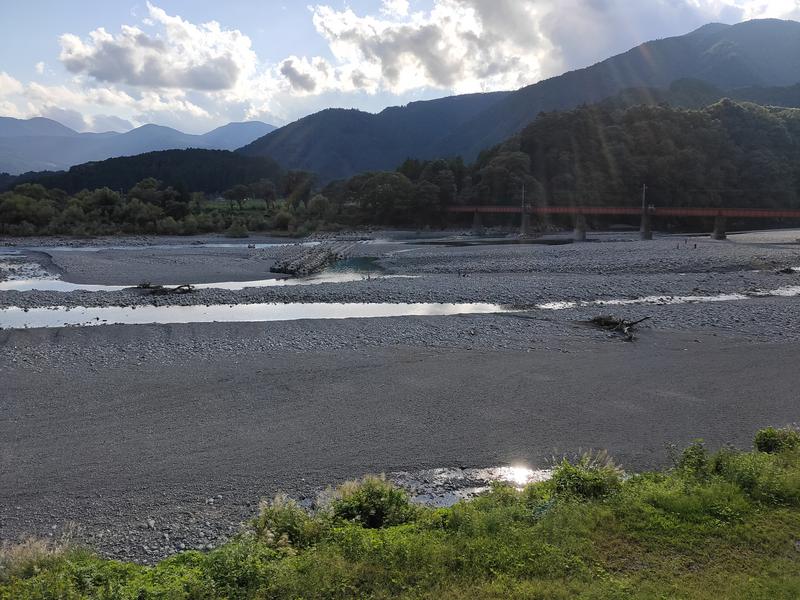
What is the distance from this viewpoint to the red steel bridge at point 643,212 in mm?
57222

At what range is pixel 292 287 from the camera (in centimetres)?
3036

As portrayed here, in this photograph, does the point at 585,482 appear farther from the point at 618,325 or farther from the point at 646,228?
the point at 646,228

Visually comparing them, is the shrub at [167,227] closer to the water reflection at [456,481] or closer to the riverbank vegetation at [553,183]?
the riverbank vegetation at [553,183]

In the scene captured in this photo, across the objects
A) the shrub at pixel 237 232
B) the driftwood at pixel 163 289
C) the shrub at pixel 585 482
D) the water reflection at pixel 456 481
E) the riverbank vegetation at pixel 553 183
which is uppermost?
the riverbank vegetation at pixel 553 183

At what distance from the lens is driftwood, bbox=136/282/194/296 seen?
93.7 feet

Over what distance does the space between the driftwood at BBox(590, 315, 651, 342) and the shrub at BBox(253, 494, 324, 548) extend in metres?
14.1

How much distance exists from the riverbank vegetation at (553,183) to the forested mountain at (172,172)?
30.4m

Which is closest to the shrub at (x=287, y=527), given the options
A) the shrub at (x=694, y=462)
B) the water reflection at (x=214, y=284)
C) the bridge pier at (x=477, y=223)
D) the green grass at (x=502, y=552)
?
the green grass at (x=502, y=552)

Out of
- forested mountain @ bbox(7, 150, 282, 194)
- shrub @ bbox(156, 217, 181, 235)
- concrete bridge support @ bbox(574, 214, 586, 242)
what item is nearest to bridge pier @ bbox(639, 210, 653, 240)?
concrete bridge support @ bbox(574, 214, 586, 242)

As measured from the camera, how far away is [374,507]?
A: 702 centimetres

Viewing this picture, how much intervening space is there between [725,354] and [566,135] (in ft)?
259

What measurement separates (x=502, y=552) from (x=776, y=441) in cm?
599

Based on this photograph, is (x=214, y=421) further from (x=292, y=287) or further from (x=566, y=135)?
(x=566, y=135)

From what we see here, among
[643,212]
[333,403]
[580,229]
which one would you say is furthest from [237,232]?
[333,403]
